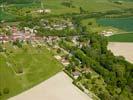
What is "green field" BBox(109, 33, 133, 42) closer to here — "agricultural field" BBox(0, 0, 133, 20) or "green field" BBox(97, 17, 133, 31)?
"green field" BBox(97, 17, 133, 31)

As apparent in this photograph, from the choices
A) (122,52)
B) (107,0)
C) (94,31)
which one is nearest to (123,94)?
(122,52)

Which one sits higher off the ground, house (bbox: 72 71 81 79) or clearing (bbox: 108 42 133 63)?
house (bbox: 72 71 81 79)

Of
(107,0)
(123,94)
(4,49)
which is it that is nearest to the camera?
(123,94)

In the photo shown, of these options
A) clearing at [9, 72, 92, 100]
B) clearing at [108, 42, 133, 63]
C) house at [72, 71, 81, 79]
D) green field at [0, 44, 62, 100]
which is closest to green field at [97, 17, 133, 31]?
clearing at [108, 42, 133, 63]

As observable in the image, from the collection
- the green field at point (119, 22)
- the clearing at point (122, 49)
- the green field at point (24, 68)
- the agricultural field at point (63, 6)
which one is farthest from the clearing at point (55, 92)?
the agricultural field at point (63, 6)

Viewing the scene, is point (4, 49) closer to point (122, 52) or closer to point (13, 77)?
point (13, 77)

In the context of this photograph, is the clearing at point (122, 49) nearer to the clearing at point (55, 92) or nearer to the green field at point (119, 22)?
the green field at point (119, 22)

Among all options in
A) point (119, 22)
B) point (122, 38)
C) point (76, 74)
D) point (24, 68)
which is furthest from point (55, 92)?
point (119, 22)

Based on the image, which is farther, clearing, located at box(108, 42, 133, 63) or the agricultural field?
the agricultural field

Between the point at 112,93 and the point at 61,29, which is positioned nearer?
the point at 112,93
